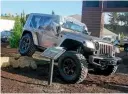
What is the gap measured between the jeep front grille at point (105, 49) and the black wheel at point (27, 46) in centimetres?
335

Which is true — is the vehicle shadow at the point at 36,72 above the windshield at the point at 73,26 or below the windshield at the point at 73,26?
below

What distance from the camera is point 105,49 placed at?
11.0 m

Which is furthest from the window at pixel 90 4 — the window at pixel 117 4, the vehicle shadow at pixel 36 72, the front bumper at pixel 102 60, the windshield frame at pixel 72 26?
the front bumper at pixel 102 60

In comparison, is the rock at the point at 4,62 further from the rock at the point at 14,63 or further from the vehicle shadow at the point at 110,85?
the vehicle shadow at the point at 110,85

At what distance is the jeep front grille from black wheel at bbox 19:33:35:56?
3346mm

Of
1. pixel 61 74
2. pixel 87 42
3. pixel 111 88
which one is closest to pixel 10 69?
pixel 61 74

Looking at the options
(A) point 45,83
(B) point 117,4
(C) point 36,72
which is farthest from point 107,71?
(B) point 117,4

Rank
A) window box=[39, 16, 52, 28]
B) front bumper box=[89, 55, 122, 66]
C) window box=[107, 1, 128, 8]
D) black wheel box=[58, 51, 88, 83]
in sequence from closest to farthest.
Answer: black wheel box=[58, 51, 88, 83] → front bumper box=[89, 55, 122, 66] → window box=[39, 16, 52, 28] → window box=[107, 1, 128, 8]

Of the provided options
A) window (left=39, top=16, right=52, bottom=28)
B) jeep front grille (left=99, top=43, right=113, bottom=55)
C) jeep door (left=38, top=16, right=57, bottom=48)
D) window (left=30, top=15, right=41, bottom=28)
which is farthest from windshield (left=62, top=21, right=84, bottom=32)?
jeep front grille (left=99, top=43, right=113, bottom=55)

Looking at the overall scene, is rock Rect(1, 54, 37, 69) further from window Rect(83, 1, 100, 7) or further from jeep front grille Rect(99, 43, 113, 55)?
window Rect(83, 1, 100, 7)

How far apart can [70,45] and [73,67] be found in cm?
127

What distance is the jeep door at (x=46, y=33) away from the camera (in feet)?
39.7

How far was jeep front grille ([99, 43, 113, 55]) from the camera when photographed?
1088 cm

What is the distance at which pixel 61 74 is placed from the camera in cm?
1048
